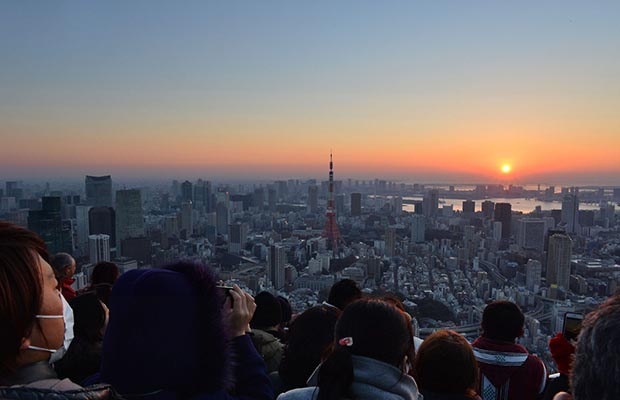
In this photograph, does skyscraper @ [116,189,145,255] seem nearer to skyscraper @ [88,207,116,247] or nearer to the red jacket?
skyscraper @ [88,207,116,247]

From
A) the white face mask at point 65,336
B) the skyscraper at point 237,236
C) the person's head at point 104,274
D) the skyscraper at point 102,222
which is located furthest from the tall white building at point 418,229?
the white face mask at point 65,336

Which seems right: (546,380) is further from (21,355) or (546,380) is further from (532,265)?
(532,265)

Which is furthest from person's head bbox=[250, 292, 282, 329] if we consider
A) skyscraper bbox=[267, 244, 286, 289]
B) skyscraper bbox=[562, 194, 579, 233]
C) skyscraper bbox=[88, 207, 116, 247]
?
skyscraper bbox=[562, 194, 579, 233]

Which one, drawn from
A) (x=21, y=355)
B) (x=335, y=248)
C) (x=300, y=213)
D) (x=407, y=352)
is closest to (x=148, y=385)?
(x=21, y=355)

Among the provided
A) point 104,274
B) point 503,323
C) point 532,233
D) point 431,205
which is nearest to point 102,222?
point 104,274

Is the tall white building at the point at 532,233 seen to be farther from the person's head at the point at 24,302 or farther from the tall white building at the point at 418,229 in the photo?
the person's head at the point at 24,302

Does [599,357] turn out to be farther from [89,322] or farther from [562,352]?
[89,322]
